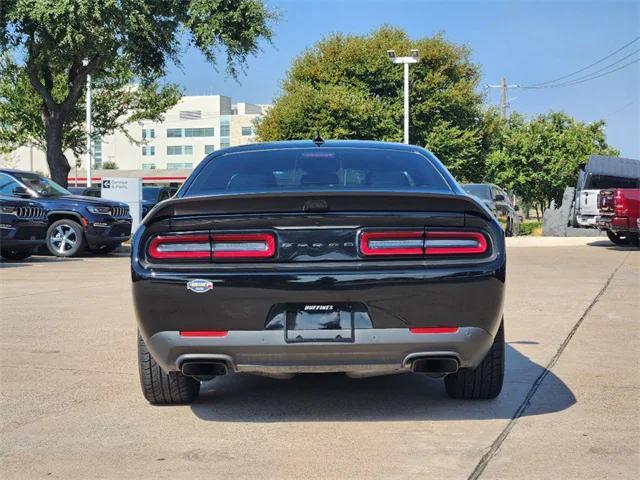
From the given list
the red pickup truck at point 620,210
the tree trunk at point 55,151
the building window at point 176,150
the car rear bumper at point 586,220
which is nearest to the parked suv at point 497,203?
the car rear bumper at point 586,220

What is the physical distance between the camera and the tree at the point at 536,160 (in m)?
45.3

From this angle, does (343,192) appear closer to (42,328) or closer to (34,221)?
(42,328)

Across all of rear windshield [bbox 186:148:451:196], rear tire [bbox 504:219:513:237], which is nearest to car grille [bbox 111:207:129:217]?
rear windshield [bbox 186:148:451:196]

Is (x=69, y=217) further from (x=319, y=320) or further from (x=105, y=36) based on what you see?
(x=319, y=320)

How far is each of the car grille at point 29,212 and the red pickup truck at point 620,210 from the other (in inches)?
457

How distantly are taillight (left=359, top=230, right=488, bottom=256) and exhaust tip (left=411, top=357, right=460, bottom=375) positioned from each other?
21.2 inches

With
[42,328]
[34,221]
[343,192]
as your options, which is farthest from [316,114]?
[343,192]

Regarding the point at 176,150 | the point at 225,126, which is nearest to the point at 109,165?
the point at 176,150

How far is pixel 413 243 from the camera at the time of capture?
4.53 meters

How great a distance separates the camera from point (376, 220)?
453 centimetres

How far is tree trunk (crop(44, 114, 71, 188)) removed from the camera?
2327cm

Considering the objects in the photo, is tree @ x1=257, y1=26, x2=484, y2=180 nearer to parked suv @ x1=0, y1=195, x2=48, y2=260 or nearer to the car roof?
parked suv @ x1=0, y1=195, x2=48, y2=260

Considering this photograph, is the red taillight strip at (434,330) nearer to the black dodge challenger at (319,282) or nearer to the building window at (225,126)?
the black dodge challenger at (319,282)

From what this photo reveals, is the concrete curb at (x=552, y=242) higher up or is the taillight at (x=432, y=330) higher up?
the taillight at (x=432, y=330)
